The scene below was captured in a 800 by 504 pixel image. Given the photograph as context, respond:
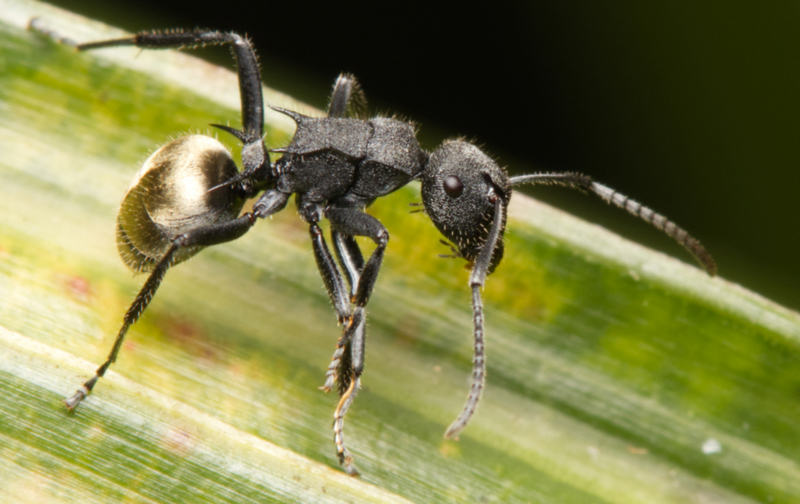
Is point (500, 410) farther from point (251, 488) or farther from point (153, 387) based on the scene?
point (153, 387)

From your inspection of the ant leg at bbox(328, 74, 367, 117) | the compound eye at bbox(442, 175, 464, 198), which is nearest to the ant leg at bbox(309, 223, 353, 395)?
the compound eye at bbox(442, 175, 464, 198)

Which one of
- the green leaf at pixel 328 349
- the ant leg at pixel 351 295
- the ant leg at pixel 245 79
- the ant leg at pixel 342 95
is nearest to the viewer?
the green leaf at pixel 328 349

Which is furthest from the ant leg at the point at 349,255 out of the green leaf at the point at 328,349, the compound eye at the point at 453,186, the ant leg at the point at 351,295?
the compound eye at the point at 453,186

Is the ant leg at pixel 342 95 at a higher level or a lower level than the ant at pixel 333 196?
higher

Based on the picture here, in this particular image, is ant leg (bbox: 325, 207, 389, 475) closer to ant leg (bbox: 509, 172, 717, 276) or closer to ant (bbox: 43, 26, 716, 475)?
ant (bbox: 43, 26, 716, 475)

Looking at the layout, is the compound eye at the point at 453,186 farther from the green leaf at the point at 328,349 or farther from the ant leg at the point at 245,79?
the ant leg at the point at 245,79

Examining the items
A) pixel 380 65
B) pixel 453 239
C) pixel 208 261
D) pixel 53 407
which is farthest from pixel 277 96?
pixel 53 407

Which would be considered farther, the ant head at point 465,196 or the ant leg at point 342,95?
the ant leg at point 342,95
